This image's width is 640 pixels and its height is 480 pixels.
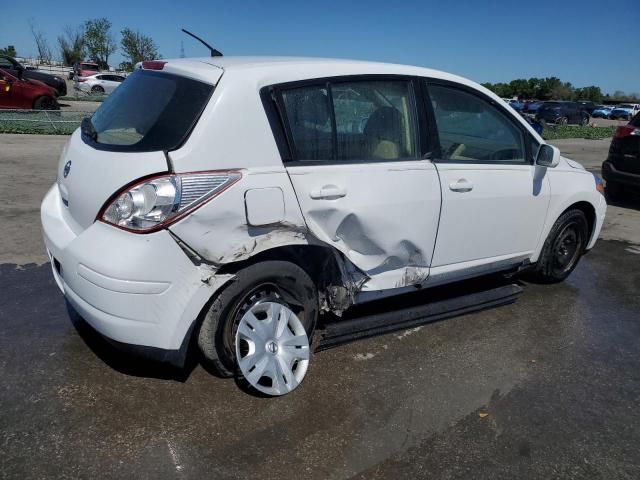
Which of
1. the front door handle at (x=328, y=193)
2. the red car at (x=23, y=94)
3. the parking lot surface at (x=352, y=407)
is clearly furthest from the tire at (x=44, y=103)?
the front door handle at (x=328, y=193)

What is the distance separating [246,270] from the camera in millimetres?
2865

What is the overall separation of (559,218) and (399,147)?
6.36 ft

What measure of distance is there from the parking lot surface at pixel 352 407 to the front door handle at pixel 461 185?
1.06 metres

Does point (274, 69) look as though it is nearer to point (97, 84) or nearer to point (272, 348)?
point (272, 348)

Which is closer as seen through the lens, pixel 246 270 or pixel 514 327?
pixel 246 270

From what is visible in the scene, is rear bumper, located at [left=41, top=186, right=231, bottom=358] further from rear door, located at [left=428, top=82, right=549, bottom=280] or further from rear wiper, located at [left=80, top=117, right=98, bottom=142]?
rear door, located at [left=428, top=82, right=549, bottom=280]

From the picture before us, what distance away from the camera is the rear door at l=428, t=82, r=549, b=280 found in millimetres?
3678

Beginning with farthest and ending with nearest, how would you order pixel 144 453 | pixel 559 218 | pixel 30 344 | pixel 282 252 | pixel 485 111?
1. pixel 559 218
2. pixel 485 111
3. pixel 30 344
4. pixel 282 252
5. pixel 144 453

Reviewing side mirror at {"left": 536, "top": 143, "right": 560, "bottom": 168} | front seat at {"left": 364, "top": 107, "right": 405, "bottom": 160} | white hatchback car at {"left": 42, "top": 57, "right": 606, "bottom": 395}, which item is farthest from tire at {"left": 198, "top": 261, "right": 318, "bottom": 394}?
side mirror at {"left": 536, "top": 143, "right": 560, "bottom": 168}

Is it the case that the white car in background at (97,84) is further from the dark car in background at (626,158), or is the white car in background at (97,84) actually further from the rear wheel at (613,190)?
the dark car in background at (626,158)

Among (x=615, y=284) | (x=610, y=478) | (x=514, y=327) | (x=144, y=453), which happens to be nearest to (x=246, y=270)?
(x=144, y=453)

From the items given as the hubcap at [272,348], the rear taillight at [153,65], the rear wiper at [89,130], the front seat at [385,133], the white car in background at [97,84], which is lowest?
the white car in background at [97,84]

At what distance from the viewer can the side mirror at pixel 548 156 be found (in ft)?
13.6

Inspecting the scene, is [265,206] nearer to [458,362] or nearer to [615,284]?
[458,362]
